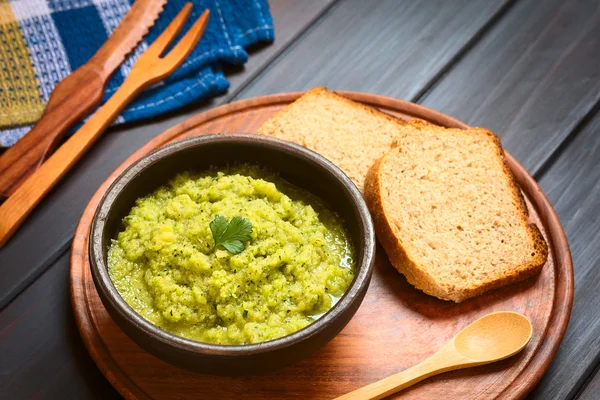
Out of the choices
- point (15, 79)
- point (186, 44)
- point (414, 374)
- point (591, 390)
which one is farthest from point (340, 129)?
point (15, 79)

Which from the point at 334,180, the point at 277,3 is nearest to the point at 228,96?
the point at 277,3

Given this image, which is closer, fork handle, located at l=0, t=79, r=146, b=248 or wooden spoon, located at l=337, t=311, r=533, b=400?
wooden spoon, located at l=337, t=311, r=533, b=400

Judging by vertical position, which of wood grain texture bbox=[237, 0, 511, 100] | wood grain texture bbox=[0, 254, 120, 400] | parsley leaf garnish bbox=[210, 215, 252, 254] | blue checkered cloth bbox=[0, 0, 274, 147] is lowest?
wood grain texture bbox=[0, 254, 120, 400]

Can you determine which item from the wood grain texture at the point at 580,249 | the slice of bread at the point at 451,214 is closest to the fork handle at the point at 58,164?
the slice of bread at the point at 451,214

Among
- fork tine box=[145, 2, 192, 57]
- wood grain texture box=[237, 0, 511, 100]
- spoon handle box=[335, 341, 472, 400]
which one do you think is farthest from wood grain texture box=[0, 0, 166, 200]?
spoon handle box=[335, 341, 472, 400]

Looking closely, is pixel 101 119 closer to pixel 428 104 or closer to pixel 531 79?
pixel 428 104

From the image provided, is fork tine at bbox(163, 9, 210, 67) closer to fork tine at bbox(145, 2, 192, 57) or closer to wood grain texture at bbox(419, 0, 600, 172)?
fork tine at bbox(145, 2, 192, 57)

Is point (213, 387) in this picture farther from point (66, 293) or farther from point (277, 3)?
point (277, 3)
